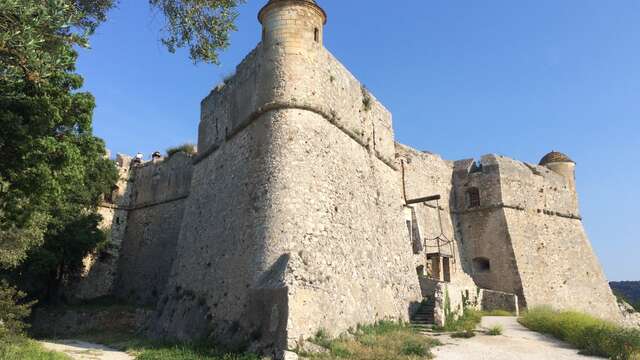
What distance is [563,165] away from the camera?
28516 millimetres

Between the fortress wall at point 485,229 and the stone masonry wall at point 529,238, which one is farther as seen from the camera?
the fortress wall at point 485,229

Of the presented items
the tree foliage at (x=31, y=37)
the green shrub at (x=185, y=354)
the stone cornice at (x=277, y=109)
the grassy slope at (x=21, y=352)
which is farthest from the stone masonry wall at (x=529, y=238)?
the tree foliage at (x=31, y=37)

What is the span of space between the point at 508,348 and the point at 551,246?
14106mm

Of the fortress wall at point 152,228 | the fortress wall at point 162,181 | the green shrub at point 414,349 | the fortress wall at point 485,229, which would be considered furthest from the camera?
the fortress wall at point 485,229

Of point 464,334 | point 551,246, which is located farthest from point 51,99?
point 551,246

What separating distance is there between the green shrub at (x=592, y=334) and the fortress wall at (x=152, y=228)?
1528 centimetres

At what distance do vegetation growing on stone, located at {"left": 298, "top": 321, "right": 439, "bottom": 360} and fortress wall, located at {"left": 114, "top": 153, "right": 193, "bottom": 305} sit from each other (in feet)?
38.4

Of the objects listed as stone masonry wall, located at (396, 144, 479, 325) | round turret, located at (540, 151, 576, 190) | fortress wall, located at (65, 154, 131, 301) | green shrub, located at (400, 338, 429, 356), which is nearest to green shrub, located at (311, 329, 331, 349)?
green shrub, located at (400, 338, 429, 356)

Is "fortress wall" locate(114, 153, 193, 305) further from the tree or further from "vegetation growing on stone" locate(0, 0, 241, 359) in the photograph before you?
the tree

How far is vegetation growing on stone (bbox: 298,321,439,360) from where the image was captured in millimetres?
10945

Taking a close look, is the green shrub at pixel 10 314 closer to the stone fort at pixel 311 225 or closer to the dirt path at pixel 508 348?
the stone fort at pixel 311 225

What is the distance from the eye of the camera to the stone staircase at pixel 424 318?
16.0 meters

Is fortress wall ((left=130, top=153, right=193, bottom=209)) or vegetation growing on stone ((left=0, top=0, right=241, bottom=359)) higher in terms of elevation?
fortress wall ((left=130, top=153, right=193, bottom=209))

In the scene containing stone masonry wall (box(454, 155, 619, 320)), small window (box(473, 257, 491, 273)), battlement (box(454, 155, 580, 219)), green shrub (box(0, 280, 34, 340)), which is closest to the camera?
green shrub (box(0, 280, 34, 340))
